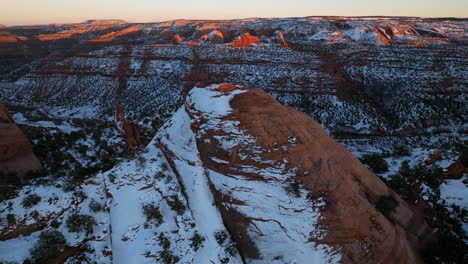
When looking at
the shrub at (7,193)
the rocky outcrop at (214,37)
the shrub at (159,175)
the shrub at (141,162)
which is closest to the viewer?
the shrub at (7,193)

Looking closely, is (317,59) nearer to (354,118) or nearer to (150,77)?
(354,118)

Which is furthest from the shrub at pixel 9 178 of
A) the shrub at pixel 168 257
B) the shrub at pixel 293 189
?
the shrub at pixel 293 189

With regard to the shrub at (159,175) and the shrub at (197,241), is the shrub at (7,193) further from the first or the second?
the shrub at (197,241)

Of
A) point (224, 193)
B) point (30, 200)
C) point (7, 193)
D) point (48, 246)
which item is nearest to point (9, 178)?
point (7, 193)

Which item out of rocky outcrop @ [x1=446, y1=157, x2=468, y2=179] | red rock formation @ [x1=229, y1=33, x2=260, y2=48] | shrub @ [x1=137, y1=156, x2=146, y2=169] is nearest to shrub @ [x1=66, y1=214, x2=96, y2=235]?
shrub @ [x1=137, y1=156, x2=146, y2=169]

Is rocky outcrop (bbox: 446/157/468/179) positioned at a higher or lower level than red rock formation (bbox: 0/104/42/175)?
lower

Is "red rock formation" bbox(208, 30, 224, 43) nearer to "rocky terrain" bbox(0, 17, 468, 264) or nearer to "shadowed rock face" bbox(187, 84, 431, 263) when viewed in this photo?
"rocky terrain" bbox(0, 17, 468, 264)
